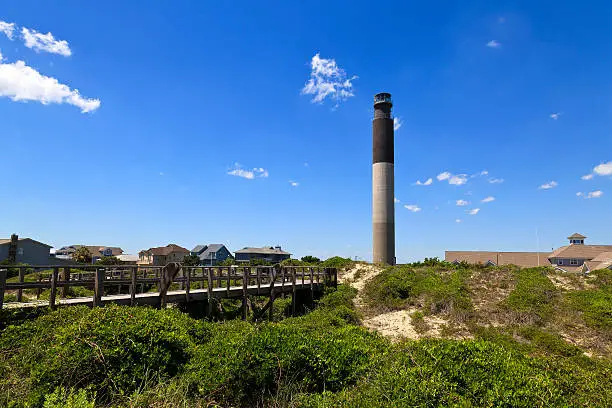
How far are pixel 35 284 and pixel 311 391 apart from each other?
349 inches

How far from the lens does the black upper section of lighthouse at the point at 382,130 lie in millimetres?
35500

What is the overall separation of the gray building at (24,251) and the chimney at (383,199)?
143 ft

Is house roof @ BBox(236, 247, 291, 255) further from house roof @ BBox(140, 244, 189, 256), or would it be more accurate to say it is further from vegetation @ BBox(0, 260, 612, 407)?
vegetation @ BBox(0, 260, 612, 407)

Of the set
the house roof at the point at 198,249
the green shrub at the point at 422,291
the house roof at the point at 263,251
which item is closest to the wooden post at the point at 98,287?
the green shrub at the point at 422,291

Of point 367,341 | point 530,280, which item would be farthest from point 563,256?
point 367,341

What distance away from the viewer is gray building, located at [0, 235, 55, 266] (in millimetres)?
44125

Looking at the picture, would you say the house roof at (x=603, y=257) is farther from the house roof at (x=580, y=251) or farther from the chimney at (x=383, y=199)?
the chimney at (x=383, y=199)

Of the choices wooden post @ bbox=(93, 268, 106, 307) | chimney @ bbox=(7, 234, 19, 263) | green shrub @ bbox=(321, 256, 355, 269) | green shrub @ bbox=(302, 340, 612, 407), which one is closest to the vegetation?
green shrub @ bbox=(302, 340, 612, 407)

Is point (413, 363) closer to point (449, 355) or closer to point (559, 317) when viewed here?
point (449, 355)

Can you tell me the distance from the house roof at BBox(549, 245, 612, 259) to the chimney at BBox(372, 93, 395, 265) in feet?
94.2

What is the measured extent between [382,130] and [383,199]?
7207 millimetres

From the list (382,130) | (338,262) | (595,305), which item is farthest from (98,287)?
(382,130)

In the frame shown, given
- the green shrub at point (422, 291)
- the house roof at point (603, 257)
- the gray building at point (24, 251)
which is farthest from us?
the gray building at point (24, 251)

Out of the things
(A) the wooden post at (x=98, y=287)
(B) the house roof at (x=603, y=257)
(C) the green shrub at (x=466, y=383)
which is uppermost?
(B) the house roof at (x=603, y=257)
